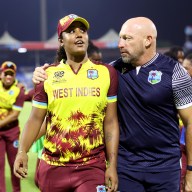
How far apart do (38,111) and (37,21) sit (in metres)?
63.4

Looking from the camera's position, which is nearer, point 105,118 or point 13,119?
point 105,118

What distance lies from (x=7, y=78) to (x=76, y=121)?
14.0ft

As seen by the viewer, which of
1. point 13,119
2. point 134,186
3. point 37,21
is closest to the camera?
point 134,186

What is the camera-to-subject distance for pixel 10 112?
7.84 metres

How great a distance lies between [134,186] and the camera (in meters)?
4.19

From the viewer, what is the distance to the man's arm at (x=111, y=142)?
3.93 meters

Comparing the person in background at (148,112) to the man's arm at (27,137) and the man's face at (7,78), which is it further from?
the man's face at (7,78)

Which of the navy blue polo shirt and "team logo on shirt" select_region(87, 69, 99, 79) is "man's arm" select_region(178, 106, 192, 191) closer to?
the navy blue polo shirt

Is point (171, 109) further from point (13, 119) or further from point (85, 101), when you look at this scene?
point (13, 119)

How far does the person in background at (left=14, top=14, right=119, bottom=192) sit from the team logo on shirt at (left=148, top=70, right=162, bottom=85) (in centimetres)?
29

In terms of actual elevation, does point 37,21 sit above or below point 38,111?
below

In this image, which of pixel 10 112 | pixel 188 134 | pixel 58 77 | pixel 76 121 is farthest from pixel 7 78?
pixel 188 134

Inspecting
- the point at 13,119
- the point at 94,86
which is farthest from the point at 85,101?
the point at 13,119

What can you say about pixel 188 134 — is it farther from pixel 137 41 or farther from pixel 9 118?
pixel 9 118
